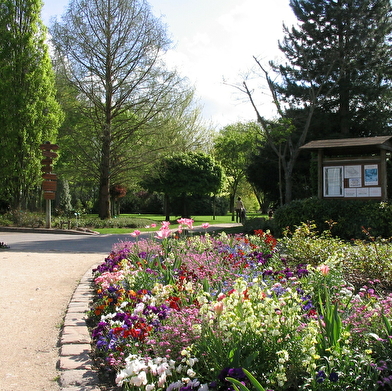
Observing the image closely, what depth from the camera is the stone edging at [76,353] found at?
313 cm

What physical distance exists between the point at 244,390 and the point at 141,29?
23684 mm

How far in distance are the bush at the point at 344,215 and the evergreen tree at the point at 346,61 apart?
1216 centimetres

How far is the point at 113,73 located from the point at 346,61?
1369cm

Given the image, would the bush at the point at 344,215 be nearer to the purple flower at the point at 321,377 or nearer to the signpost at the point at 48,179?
the purple flower at the point at 321,377

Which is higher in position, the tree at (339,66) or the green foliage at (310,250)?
the tree at (339,66)

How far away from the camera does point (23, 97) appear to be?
22.3m

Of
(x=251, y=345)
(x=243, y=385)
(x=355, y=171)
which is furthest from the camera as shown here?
(x=355, y=171)

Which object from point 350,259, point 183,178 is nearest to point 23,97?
point 183,178

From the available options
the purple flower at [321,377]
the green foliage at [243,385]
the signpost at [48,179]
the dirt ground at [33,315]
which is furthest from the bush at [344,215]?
the signpost at [48,179]

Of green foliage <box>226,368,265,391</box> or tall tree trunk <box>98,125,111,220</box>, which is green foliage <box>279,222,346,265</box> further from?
tall tree trunk <box>98,125,111,220</box>

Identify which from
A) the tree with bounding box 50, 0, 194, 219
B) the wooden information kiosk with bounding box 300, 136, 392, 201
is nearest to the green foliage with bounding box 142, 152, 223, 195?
the tree with bounding box 50, 0, 194, 219

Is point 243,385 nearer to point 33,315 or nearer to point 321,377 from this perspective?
point 321,377

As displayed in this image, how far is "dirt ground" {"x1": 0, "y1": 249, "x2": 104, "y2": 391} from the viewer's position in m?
3.36

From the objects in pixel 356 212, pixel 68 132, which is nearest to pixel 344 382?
pixel 356 212
